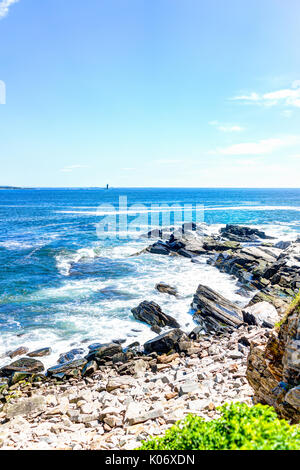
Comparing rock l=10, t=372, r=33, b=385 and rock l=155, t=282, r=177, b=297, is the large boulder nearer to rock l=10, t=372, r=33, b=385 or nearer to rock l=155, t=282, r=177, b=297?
rock l=10, t=372, r=33, b=385

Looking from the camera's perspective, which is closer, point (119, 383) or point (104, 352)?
point (119, 383)

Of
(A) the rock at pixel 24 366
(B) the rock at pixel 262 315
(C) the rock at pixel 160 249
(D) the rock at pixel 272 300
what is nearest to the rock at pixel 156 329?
(B) the rock at pixel 262 315

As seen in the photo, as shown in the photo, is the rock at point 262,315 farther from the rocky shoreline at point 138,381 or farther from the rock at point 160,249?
the rock at point 160,249

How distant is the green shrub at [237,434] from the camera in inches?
163

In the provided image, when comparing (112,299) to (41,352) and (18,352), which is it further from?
(18,352)

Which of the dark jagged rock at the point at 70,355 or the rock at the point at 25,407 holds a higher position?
the rock at the point at 25,407

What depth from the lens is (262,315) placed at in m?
16.6

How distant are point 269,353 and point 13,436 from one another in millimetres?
8168

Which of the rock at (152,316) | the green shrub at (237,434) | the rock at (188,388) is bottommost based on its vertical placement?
the rock at (152,316)

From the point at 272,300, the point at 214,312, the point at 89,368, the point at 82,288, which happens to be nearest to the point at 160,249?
the point at 82,288

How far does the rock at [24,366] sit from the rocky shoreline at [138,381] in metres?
0.04

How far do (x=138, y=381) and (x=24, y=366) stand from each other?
19.4 feet

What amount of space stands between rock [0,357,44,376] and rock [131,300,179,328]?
6850mm

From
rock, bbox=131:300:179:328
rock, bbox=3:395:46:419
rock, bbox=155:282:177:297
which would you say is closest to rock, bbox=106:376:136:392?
rock, bbox=3:395:46:419
